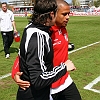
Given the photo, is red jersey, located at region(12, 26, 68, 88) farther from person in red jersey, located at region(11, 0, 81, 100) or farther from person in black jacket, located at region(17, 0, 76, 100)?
person in black jacket, located at region(17, 0, 76, 100)

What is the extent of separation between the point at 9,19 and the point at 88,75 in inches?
170

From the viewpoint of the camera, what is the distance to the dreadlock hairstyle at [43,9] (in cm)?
207

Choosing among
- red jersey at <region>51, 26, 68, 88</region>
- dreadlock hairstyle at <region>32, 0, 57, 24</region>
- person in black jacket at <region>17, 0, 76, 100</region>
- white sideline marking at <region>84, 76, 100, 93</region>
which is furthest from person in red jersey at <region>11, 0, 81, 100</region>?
white sideline marking at <region>84, 76, 100, 93</region>

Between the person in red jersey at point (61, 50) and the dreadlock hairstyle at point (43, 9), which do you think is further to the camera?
the person in red jersey at point (61, 50)

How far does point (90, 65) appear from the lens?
7457mm

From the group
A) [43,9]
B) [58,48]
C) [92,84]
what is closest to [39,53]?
[43,9]

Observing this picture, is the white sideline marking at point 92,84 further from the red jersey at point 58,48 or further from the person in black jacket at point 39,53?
the person in black jacket at point 39,53

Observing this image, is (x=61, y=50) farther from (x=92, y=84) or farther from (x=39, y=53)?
(x=92, y=84)

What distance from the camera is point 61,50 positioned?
2.78 meters

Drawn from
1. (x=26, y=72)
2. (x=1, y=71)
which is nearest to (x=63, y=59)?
(x=26, y=72)

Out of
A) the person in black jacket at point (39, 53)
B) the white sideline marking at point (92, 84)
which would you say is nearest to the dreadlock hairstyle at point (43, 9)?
the person in black jacket at point (39, 53)

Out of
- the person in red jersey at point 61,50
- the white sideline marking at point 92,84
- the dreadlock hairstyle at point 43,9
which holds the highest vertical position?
the dreadlock hairstyle at point 43,9

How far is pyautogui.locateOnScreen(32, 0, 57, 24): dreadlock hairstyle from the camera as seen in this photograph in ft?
6.80

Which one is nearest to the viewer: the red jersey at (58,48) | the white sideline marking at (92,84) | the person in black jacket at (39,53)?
the person in black jacket at (39,53)
